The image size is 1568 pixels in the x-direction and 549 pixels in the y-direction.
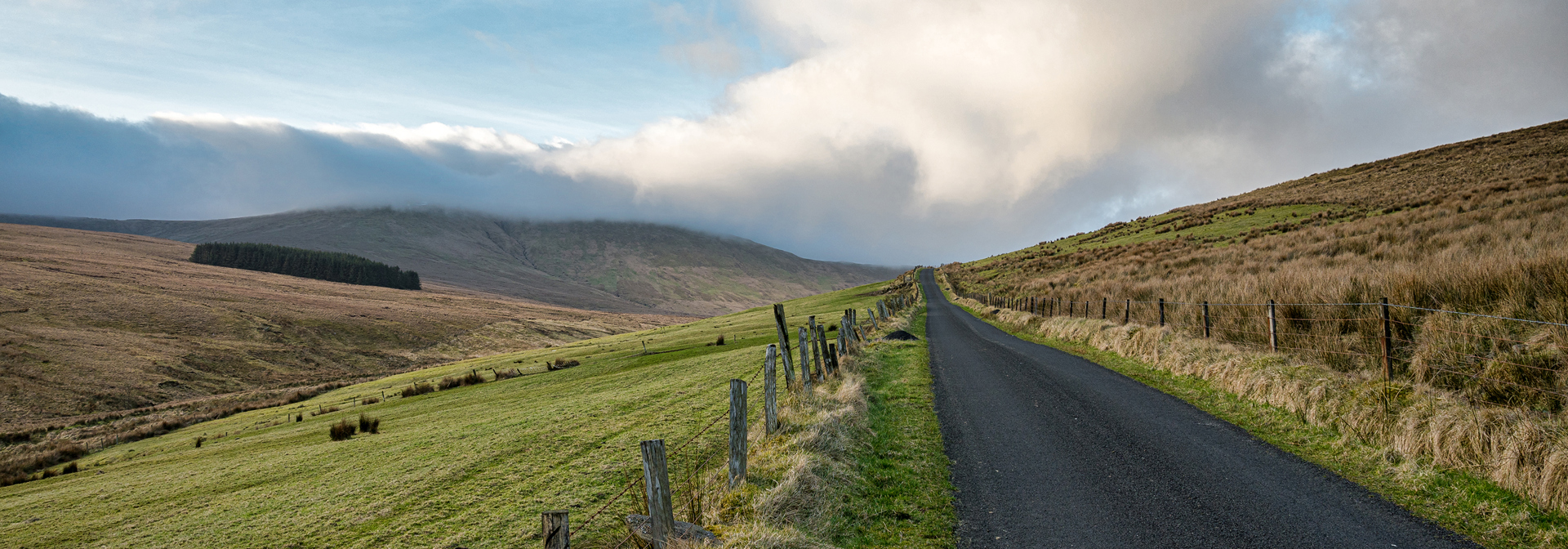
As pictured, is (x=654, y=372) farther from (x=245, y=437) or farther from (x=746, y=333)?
(x=746, y=333)

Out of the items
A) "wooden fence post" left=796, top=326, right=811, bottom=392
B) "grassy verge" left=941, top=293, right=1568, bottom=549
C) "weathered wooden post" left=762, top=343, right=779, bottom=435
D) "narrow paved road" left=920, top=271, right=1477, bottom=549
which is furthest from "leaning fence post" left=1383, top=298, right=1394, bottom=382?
"weathered wooden post" left=762, top=343, right=779, bottom=435

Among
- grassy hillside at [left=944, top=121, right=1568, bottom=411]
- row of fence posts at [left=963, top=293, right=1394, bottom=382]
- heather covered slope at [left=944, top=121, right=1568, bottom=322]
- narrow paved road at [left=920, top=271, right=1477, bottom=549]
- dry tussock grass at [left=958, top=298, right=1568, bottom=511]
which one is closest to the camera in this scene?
narrow paved road at [left=920, top=271, right=1477, bottom=549]

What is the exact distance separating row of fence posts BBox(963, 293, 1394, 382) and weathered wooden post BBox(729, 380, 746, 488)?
385 inches

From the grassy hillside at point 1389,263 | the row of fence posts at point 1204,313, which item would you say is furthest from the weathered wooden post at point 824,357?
the grassy hillside at point 1389,263

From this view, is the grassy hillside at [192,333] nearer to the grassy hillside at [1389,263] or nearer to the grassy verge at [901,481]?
the grassy verge at [901,481]

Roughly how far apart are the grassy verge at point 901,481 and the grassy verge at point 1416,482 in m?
4.59

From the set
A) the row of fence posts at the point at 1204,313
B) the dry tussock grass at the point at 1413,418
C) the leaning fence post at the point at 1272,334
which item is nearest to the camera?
the dry tussock grass at the point at 1413,418

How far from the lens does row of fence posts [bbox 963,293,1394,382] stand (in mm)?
9914

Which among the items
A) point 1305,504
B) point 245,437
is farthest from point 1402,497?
point 245,437

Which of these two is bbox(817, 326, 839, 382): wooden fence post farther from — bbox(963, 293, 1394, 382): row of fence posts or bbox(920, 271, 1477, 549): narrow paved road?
bbox(963, 293, 1394, 382): row of fence posts

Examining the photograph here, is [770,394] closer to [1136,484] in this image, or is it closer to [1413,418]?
[1136,484]

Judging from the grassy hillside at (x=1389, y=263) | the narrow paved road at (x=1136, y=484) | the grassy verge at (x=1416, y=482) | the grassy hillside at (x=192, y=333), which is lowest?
the grassy hillside at (x=192, y=333)

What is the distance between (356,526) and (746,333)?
30.3 m

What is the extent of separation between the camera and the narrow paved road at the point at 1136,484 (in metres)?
5.69
